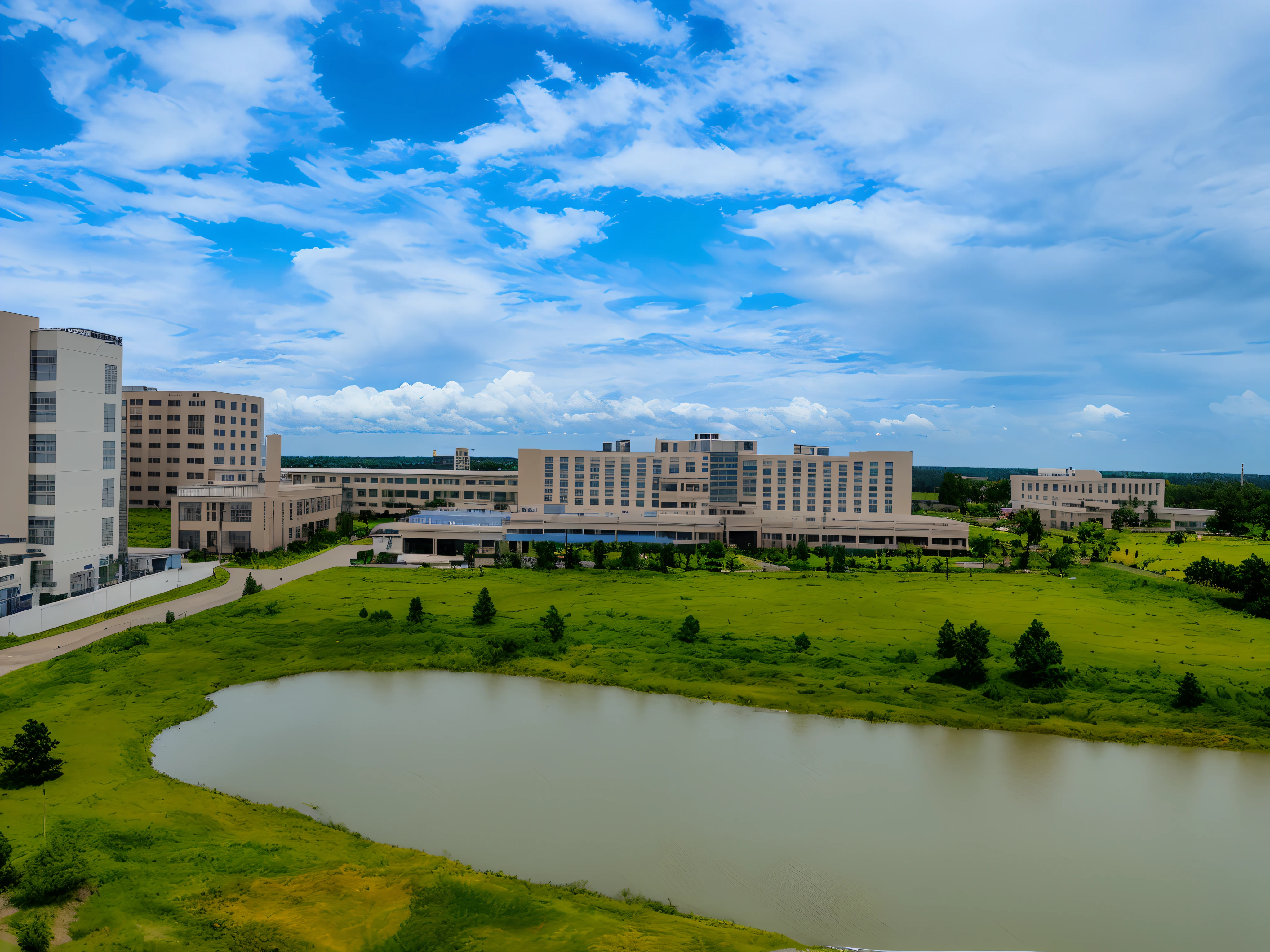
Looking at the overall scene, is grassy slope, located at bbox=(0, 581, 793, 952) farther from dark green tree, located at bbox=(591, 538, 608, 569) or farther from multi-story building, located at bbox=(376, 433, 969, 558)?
multi-story building, located at bbox=(376, 433, 969, 558)

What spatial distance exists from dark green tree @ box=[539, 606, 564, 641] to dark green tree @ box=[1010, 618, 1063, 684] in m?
11.3

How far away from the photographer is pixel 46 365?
23094mm

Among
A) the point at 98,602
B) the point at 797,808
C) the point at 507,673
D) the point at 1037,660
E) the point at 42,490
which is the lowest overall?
the point at 797,808

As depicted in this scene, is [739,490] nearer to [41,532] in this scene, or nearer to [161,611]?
[161,611]

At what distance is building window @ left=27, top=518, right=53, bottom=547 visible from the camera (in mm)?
22438

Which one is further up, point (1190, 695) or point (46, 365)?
point (46, 365)

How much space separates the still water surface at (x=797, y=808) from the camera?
8953 mm

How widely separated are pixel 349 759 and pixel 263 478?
28.7 metres

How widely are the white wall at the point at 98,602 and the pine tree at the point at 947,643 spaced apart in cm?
2190

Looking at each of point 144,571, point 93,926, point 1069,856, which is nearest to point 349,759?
point 93,926

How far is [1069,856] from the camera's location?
33.3 ft

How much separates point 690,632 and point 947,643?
656 centimetres

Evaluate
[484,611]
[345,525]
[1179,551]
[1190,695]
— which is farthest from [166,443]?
[1179,551]

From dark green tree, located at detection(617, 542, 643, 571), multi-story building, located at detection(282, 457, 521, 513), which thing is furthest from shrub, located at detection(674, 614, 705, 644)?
multi-story building, located at detection(282, 457, 521, 513)
